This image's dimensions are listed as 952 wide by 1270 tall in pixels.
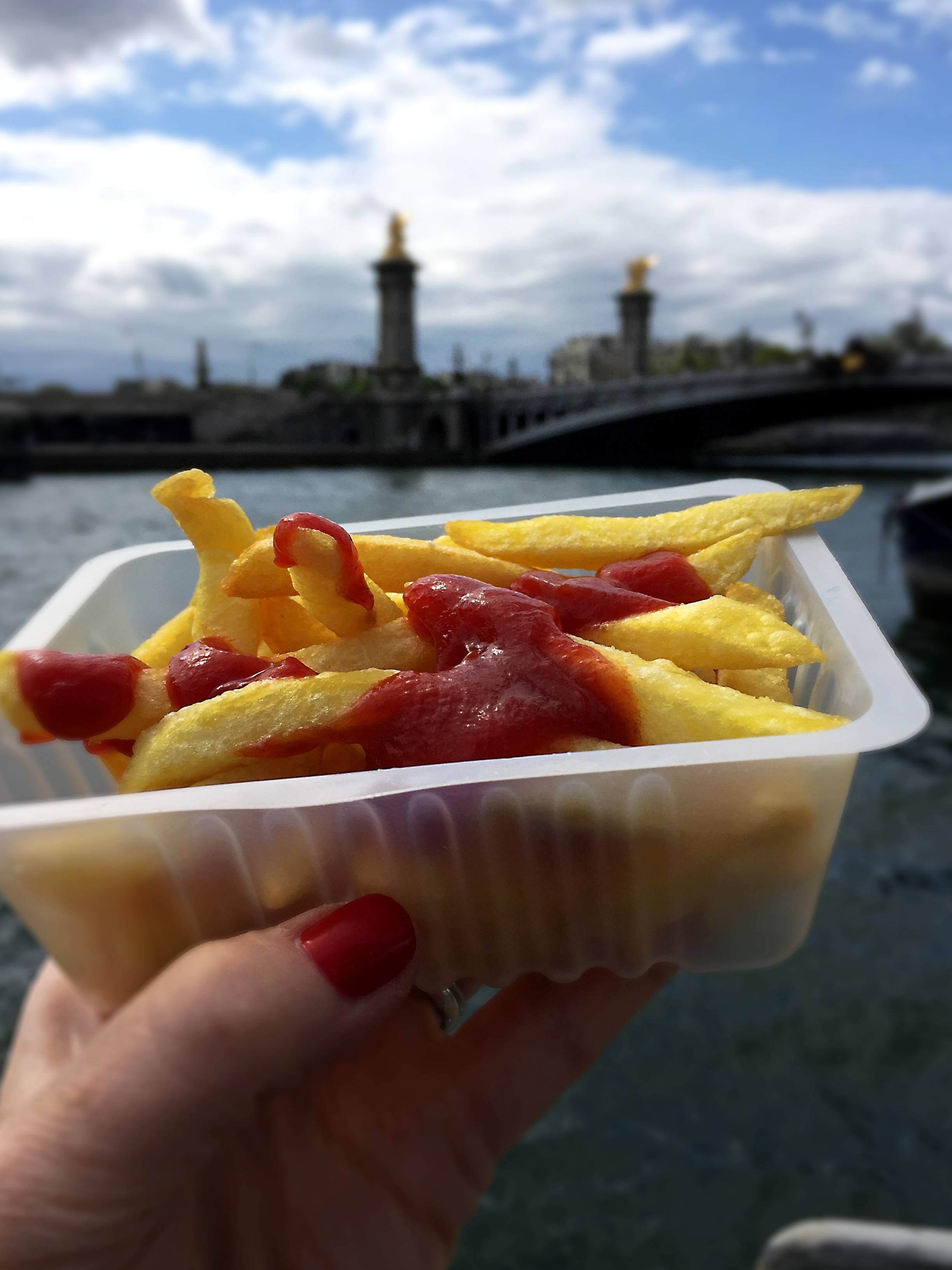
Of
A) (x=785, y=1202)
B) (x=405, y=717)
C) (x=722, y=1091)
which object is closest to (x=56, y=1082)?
(x=405, y=717)

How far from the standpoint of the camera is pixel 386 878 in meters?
1.31

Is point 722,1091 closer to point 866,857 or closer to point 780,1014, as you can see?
point 780,1014

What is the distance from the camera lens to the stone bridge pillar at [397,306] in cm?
4781

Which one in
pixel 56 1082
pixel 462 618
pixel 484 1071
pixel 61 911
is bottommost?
pixel 484 1071

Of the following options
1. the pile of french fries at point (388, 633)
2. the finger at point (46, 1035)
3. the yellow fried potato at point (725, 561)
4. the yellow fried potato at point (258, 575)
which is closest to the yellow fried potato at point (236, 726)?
the pile of french fries at point (388, 633)

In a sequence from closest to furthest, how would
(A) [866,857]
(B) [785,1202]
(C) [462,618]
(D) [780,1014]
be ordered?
(C) [462,618] < (B) [785,1202] < (D) [780,1014] < (A) [866,857]

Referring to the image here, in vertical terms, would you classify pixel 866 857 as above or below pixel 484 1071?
below

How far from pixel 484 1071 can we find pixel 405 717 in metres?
1.24

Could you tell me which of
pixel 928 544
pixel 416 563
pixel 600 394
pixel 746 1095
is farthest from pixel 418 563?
pixel 600 394

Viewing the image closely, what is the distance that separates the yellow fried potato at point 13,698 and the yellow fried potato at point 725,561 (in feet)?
3.78

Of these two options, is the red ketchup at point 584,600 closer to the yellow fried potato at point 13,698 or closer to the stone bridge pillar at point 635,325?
the yellow fried potato at point 13,698

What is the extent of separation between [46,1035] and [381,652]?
127cm

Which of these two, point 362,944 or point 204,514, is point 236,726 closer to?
point 362,944

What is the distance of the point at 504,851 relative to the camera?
4.19ft
